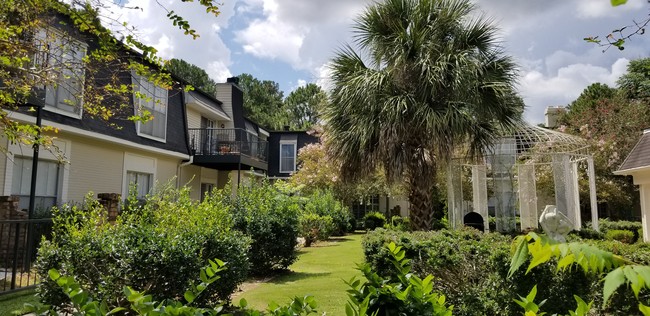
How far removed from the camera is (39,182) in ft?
38.8

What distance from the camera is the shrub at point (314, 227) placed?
17117 mm

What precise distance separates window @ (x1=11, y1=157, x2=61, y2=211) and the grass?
4745 mm

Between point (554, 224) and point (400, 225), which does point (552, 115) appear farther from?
point (554, 224)

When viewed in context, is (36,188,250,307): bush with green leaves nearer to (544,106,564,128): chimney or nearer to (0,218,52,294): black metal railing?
(0,218,52,294): black metal railing

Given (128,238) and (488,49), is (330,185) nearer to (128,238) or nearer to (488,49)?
(488,49)

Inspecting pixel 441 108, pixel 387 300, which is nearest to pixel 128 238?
pixel 387 300

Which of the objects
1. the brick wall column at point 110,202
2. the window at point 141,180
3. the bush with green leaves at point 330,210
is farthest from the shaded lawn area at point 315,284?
the window at point 141,180

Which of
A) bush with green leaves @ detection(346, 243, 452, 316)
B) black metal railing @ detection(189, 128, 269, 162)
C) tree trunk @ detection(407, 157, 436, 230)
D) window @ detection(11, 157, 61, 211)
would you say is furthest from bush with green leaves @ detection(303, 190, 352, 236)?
bush with green leaves @ detection(346, 243, 452, 316)

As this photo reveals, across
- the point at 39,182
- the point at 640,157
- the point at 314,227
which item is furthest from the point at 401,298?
the point at 314,227

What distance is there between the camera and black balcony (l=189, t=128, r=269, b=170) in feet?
63.1

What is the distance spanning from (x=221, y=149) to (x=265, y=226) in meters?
10.8

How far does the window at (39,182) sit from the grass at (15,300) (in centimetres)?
475

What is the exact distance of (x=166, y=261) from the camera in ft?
17.4

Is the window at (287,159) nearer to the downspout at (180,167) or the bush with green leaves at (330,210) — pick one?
the bush with green leaves at (330,210)
